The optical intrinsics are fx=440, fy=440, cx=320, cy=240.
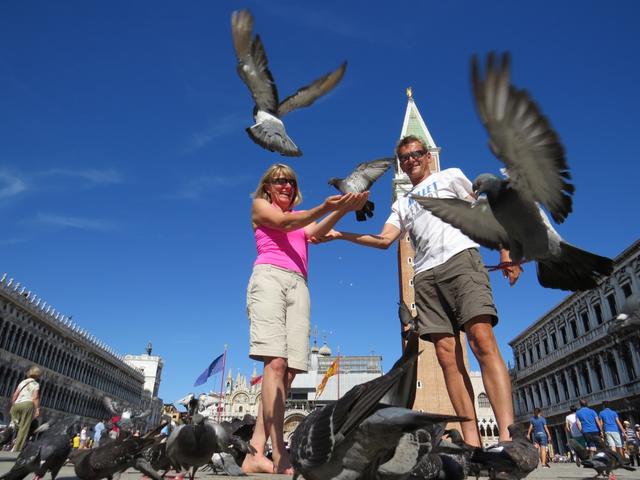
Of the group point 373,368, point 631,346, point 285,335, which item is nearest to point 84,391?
point 373,368

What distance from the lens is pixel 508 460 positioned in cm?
255

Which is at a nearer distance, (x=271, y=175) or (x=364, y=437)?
(x=364, y=437)

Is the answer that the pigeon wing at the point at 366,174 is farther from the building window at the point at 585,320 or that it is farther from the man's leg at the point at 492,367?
the building window at the point at 585,320

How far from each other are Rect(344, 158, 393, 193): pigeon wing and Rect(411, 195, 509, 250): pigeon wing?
2.77 m

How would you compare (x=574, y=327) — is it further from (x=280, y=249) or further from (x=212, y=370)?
(x=280, y=249)

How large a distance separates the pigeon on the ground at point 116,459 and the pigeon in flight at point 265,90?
10.4ft

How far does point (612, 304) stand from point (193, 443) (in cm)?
3920

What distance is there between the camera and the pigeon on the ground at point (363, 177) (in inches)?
252

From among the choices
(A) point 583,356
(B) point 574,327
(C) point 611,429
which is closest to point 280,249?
(C) point 611,429

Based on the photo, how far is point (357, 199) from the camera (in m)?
3.76

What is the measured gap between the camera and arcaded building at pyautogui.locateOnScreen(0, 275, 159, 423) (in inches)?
1687

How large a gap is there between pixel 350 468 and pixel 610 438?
15.5m

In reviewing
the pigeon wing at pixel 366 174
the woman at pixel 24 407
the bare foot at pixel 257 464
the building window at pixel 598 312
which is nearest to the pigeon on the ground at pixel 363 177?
the pigeon wing at pixel 366 174

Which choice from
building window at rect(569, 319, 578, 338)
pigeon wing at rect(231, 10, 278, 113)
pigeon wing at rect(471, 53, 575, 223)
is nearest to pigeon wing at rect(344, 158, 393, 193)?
pigeon wing at rect(231, 10, 278, 113)
